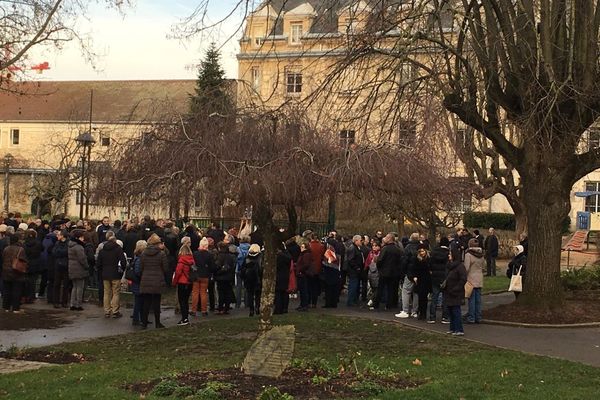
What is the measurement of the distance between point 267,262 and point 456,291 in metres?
3.63

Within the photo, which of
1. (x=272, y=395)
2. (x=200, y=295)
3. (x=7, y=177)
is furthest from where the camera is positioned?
(x=7, y=177)

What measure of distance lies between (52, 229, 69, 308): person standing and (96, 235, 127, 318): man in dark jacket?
133 cm

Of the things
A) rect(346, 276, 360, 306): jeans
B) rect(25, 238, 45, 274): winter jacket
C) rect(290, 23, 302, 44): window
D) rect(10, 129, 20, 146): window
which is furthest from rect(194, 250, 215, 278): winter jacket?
rect(10, 129, 20, 146): window

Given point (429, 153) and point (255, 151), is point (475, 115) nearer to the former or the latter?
point (429, 153)

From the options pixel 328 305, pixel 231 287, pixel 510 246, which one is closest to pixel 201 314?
pixel 231 287

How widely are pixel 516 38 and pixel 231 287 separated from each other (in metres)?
8.37

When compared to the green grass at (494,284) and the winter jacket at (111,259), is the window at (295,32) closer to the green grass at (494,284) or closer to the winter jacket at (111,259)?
the green grass at (494,284)

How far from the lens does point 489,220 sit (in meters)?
41.2

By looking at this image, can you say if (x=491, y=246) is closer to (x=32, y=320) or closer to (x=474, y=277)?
(x=474, y=277)

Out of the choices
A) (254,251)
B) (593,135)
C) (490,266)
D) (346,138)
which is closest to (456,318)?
(346,138)

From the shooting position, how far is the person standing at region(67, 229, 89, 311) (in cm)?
1600

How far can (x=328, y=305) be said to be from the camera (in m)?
17.2

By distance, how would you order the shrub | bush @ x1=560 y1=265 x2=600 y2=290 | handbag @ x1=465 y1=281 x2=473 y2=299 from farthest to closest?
bush @ x1=560 y1=265 x2=600 y2=290 → handbag @ x1=465 y1=281 x2=473 y2=299 → the shrub

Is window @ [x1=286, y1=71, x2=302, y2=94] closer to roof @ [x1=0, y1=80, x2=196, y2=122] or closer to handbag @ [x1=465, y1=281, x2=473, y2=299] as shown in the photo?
handbag @ [x1=465, y1=281, x2=473, y2=299]
